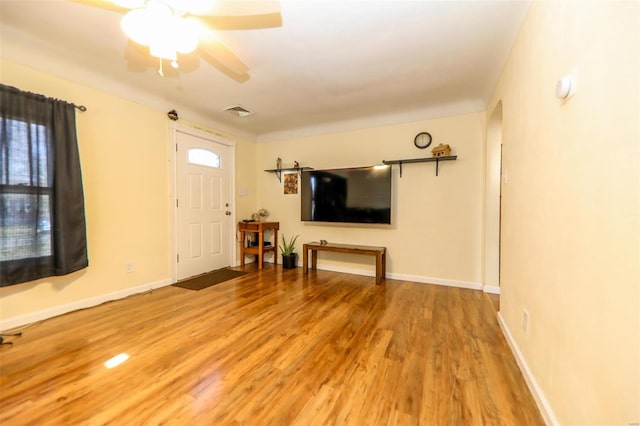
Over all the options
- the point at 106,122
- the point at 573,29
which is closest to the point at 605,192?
the point at 573,29

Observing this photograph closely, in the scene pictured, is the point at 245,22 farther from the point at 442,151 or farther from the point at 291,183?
the point at 291,183

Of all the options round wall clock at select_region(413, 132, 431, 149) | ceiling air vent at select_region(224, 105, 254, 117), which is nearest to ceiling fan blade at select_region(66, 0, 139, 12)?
ceiling air vent at select_region(224, 105, 254, 117)

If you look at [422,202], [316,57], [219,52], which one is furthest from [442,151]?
[219,52]

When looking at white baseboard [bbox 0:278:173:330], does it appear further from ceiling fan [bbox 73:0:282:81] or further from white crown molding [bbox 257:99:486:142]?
white crown molding [bbox 257:99:486:142]

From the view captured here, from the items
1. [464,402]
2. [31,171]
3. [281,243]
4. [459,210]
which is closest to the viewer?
[464,402]

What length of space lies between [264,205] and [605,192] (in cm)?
443

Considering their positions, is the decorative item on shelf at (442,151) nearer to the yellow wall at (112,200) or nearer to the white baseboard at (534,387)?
the white baseboard at (534,387)

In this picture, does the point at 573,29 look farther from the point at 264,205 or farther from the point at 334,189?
the point at 264,205

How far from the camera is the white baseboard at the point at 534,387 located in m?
1.19

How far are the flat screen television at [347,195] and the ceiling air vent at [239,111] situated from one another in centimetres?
120

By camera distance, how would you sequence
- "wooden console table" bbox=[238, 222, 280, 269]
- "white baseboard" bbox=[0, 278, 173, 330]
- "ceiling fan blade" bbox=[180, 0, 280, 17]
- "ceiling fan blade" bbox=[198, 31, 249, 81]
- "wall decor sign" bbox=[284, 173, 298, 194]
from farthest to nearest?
"wall decor sign" bbox=[284, 173, 298, 194], "wooden console table" bbox=[238, 222, 280, 269], "white baseboard" bbox=[0, 278, 173, 330], "ceiling fan blade" bbox=[198, 31, 249, 81], "ceiling fan blade" bbox=[180, 0, 280, 17]

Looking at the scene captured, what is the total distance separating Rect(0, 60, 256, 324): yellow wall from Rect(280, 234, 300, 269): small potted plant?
1673 mm

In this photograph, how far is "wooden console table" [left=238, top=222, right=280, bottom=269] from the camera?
4.25 metres

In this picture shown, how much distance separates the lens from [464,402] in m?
1.35
